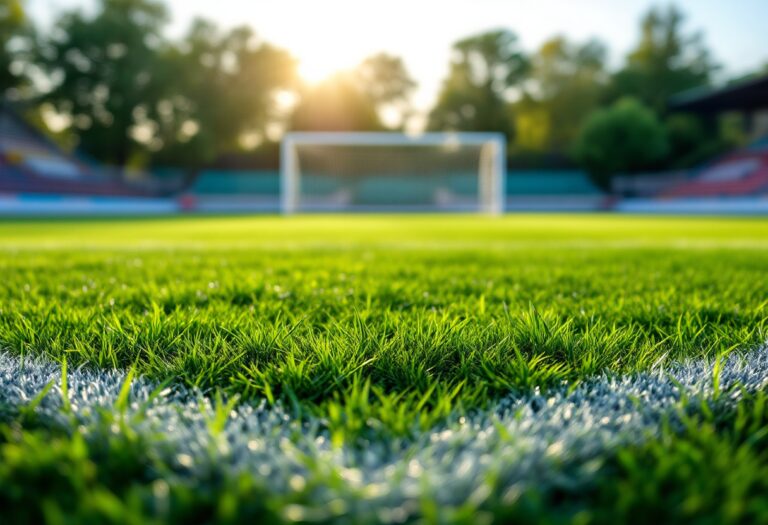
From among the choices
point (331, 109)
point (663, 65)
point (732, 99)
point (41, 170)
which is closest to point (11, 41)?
point (41, 170)

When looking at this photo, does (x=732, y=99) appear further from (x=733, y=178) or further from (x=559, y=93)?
(x=559, y=93)

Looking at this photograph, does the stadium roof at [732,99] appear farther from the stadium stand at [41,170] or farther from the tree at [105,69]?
the stadium stand at [41,170]

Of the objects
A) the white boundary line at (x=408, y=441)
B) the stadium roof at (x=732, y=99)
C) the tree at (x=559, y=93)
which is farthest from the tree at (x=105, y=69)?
the white boundary line at (x=408, y=441)

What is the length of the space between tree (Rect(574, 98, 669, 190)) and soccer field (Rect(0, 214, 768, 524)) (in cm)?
3462

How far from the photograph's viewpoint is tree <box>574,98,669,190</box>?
3297 cm

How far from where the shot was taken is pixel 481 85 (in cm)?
4078

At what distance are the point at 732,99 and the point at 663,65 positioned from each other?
42.0 ft

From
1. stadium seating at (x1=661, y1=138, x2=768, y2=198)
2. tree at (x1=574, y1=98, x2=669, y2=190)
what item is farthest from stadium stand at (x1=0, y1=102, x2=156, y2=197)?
stadium seating at (x1=661, y1=138, x2=768, y2=198)

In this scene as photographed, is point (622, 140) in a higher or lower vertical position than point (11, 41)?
lower

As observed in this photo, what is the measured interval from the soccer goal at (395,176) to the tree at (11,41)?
55.6ft

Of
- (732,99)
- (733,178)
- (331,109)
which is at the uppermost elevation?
(331,109)

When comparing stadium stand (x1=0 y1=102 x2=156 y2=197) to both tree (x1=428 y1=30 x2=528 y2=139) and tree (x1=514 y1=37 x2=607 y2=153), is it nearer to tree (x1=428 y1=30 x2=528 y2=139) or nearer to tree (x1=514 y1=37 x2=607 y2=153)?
tree (x1=428 y1=30 x2=528 y2=139)

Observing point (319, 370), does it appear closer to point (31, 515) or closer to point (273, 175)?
point (31, 515)

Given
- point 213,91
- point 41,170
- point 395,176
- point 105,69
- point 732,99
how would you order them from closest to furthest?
point 41,170
point 732,99
point 395,176
point 105,69
point 213,91
